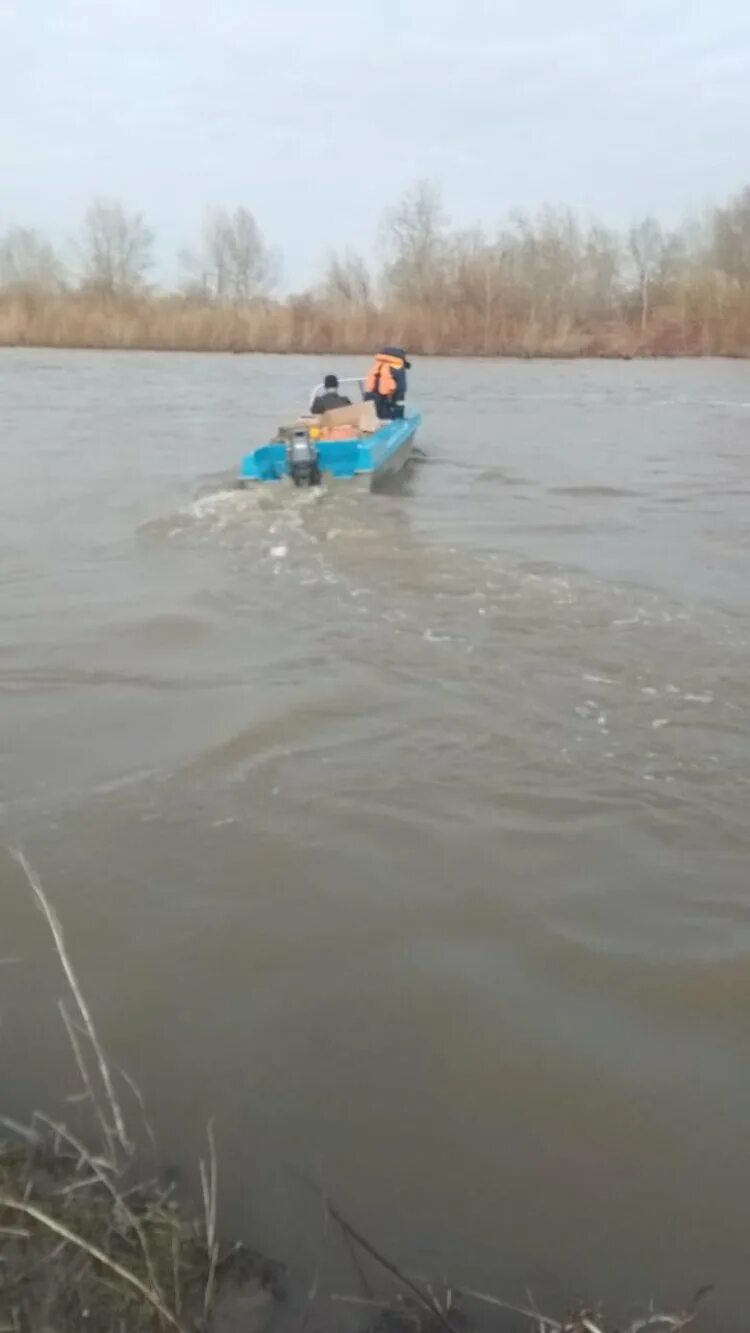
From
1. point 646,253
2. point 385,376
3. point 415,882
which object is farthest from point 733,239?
point 415,882

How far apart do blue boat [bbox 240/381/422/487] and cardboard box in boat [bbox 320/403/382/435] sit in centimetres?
2

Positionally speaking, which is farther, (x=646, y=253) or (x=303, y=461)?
(x=646, y=253)

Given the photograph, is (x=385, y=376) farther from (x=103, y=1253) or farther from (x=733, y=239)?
(x=733, y=239)

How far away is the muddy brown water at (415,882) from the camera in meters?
2.88

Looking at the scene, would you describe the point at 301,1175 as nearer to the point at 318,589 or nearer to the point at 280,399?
the point at 318,589

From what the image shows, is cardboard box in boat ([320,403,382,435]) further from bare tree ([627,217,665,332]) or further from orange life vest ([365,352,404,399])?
bare tree ([627,217,665,332])

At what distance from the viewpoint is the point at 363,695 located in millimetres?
6109

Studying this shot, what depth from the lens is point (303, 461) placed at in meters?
11.3

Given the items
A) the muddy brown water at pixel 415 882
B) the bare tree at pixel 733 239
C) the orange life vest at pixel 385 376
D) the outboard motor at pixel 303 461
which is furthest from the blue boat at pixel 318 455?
the bare tree at pixel 733 239

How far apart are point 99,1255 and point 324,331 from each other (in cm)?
3693

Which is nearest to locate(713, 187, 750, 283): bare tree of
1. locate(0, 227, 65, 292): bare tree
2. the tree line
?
the tree line

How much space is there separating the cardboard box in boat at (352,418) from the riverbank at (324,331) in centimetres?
2449

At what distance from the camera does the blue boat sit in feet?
37.4

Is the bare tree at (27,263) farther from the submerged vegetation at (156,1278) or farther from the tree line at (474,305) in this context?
the submerged vegetation at (156,1278)
